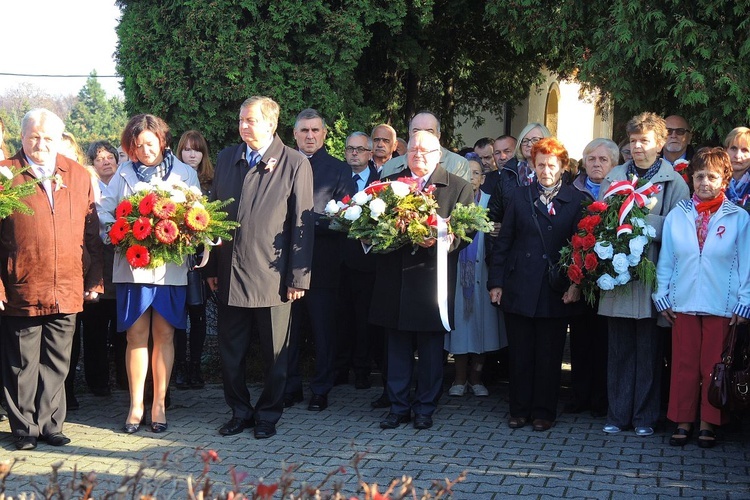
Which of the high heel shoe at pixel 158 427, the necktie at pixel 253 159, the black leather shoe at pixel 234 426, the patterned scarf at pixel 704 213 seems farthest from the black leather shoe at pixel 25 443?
the patterned scarf at pixel 704 213

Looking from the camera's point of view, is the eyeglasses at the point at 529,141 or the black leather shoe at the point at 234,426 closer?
the black leather shoe at the point at 234,426

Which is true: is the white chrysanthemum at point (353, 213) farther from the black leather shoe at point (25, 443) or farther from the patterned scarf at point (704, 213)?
the black leather shoe at point (25, 443)

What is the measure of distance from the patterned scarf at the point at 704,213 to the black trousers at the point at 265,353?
297 centimetres

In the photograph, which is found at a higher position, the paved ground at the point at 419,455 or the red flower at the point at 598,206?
the red flower at the point at 598,206

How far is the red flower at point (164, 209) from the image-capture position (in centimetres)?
615

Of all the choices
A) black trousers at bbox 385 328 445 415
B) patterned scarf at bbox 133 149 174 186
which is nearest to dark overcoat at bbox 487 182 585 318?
black trousers at bbox 385 328 445 415

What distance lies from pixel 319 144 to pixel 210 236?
1762 millimetres

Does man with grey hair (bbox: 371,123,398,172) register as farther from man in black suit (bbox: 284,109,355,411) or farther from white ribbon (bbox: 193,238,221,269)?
white ribbon (bbox: 193,238,221,269)

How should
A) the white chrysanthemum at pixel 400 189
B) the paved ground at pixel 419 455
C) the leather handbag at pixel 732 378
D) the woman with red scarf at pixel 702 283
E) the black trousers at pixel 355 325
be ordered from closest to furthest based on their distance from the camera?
1. the paved ground at pixel 419 455
2. the leather handbag at pixel 732 378
3. the woman with red scarf at pixel 702 283
4. the white chrysanthemum at pixel 400 189
5. the black trousers at pixel 355 325

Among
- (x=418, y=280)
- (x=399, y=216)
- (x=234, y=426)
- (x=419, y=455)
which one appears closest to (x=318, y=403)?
(x=234, y=426)

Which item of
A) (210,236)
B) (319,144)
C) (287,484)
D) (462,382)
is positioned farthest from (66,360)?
(287,484)

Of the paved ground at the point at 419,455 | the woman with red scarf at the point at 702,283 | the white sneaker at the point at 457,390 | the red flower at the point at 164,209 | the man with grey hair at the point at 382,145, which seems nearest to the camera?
the paved ground at the point at 419,455

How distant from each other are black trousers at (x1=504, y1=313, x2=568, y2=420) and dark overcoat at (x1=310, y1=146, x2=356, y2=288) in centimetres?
153

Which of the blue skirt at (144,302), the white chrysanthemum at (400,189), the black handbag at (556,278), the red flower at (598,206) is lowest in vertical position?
the blue skirt at (144,302)
